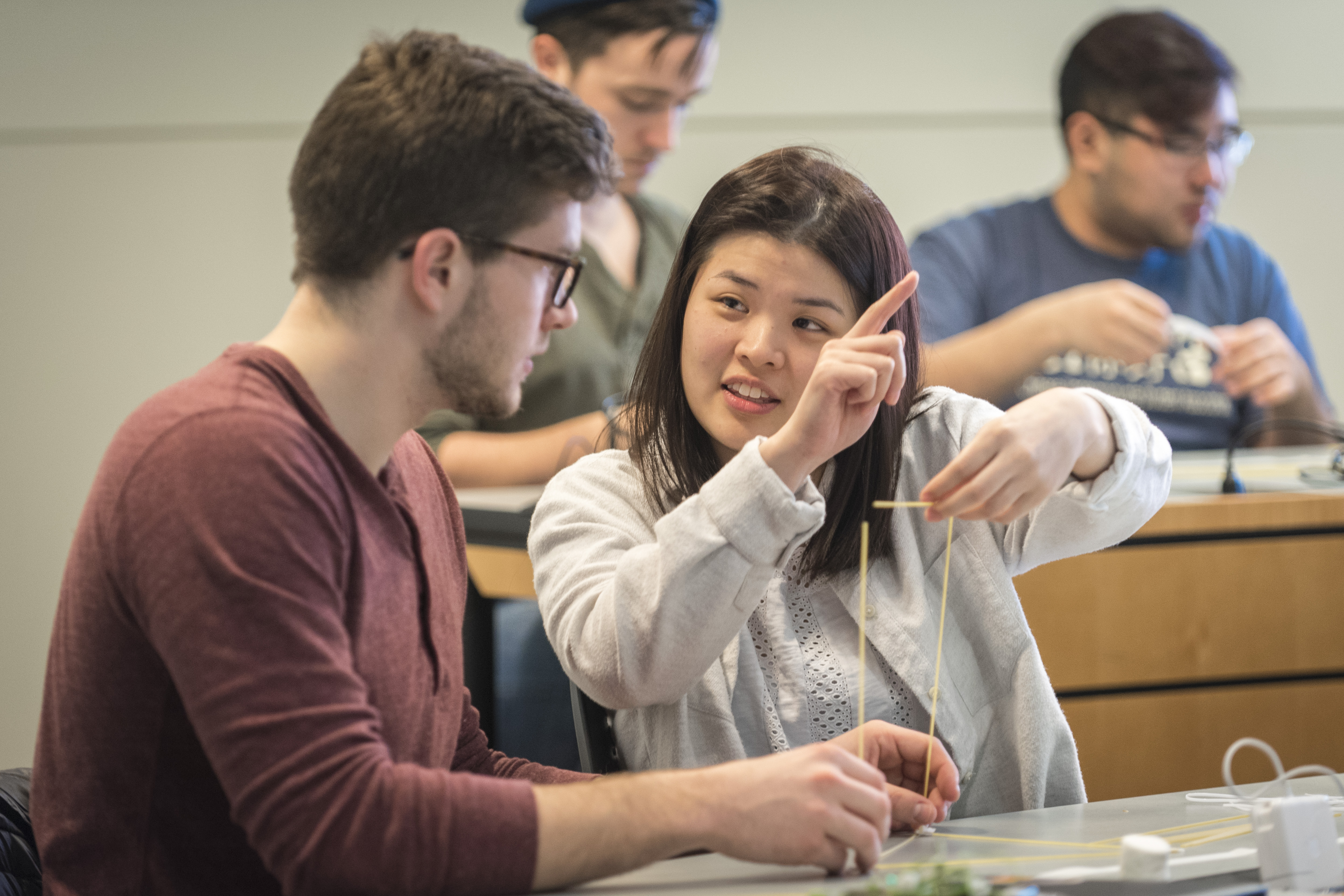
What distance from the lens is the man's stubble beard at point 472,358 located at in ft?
2.96

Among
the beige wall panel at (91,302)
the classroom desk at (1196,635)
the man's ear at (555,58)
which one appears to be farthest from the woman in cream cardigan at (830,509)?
the beige wall panel at (91,302)

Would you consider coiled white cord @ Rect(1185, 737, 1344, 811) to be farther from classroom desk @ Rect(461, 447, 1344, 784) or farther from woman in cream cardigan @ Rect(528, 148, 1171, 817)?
classroom desk @ Rect(461, 447, 1344, 784)

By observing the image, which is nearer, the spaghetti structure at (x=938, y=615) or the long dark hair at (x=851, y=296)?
the spaghetti structure at (x=938, y=615)

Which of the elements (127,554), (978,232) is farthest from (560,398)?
(127,554)

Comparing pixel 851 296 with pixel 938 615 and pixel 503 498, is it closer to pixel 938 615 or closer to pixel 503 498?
pixel 938 615

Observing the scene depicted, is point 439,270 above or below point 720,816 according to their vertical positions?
above

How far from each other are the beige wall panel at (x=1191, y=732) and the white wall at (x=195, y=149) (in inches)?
71.3

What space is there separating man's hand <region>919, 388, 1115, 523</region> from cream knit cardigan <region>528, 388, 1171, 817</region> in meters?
0.08

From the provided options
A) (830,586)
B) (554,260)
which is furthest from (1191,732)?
(554,260)

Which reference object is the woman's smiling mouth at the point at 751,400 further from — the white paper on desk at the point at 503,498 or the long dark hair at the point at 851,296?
the white paper on desk at the point at 503,498

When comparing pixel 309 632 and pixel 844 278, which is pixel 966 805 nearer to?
pixel 844 278

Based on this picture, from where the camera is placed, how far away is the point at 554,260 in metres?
0.93

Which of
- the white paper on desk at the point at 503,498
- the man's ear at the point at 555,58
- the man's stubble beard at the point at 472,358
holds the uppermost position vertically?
the man's ear at the point at 555,58

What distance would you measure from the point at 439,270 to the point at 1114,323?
207 centimetres
